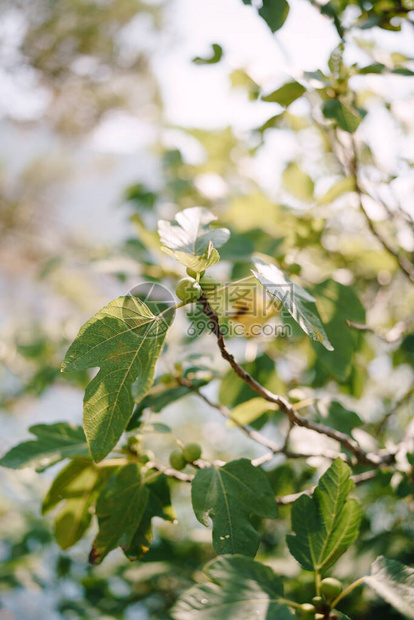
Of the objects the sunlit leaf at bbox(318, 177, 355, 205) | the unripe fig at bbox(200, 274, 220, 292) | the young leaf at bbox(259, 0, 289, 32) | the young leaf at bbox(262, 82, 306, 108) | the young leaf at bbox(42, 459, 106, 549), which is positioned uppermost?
the young leaf at bbox(259, 0, 289, 32)

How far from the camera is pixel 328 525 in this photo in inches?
18.0

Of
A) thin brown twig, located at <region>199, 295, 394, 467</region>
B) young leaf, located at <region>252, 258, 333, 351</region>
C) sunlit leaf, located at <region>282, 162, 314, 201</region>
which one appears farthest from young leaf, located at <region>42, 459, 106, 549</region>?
sunlit leaf, located at <region>282, 162, 314, 201</region>

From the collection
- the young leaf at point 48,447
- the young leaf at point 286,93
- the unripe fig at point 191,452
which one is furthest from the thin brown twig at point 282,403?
the young leaf at point 286,93

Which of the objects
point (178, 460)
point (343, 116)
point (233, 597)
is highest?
point (343, 116)

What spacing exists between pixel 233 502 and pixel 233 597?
0.47ft

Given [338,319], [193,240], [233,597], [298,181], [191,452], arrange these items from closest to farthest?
[233,597], [193,240], [191,452], [338,319], [298,181]

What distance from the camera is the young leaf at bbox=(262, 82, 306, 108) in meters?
0.64

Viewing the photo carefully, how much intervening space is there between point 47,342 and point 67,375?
406 mm

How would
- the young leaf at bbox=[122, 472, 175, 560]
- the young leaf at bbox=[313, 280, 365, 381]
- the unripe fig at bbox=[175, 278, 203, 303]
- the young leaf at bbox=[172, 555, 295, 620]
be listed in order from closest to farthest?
1. the young leaf at bbox=[172, 555, 295, 620]
2. the unripe fig at bbox=[175, 278, 203, 303]
3. the young leaf at bbox=[122, 472, 175, 560]
4. the young leaf at bbox=[313, 280, 365, 381]

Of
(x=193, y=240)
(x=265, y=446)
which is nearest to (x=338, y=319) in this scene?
(x=265, y=446)

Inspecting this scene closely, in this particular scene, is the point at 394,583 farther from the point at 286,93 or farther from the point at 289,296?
Answer: the point at 286,93

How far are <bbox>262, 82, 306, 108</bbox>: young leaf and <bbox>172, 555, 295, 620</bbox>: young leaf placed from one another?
0.59 meters

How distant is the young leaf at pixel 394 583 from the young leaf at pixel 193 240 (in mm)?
333

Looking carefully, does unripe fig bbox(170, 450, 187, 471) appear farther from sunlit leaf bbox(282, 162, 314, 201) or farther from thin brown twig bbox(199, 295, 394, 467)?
sunlit leaf bbox(282, 162, 314, 201)
